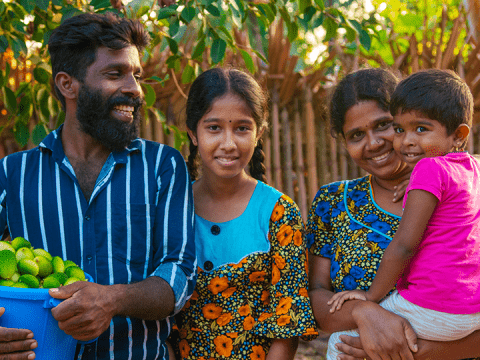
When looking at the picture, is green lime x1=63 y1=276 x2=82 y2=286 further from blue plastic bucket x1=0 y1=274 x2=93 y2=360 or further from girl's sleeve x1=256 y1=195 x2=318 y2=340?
girl's sleeve x1=256 y1=195 x2=318 y2=340

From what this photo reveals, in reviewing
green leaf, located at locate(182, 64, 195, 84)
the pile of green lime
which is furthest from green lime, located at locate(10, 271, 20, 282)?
green leaf, located at locate(182, 64, 195, 84)

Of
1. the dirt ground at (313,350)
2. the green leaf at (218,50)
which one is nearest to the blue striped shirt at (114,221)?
the green leaf at (218,50)

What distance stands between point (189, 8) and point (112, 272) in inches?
49.8

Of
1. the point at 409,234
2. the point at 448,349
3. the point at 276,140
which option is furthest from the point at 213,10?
the point at 276,140

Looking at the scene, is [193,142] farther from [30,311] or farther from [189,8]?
[30,311]

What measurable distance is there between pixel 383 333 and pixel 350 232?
0.50 m

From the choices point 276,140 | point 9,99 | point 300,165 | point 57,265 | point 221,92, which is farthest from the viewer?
point 300,165

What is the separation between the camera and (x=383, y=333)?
185cm

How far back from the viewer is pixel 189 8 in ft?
7.17

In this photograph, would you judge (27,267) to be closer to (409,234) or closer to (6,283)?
Result: (6,283)

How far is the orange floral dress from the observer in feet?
6.77

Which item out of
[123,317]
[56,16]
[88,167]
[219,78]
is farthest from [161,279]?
[56,16]

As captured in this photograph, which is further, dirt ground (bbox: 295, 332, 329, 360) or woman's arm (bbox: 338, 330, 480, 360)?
dirt ground (bbox: 295, 332, 329, 360)

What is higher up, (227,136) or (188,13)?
(188,13)
